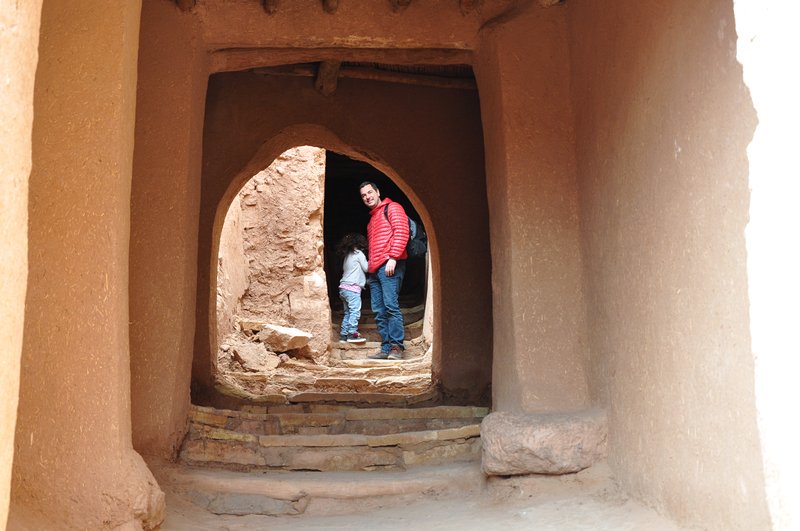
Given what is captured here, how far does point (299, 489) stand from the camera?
4043 mm

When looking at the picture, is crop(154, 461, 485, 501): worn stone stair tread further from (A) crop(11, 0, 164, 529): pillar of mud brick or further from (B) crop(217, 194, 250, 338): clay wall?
(B) crop(217, 194, 250, 338): clay wall

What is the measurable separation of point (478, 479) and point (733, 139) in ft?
6.99

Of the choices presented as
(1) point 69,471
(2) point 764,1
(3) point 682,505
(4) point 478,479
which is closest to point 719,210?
(2) point 764,1

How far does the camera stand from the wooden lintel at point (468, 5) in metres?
4.39

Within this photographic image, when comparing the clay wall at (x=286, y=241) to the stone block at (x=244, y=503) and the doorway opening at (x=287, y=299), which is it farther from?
the stone block at (x=244, y=503)

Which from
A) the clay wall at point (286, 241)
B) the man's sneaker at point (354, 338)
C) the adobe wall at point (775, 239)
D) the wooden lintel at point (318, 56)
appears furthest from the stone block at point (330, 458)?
the man's sneaker at point (354, 338)

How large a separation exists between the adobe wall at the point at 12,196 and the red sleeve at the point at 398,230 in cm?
763

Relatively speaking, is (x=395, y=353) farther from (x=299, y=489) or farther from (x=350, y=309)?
(x=299, y=489)

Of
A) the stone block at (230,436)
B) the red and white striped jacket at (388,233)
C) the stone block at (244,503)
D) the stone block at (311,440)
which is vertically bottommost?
the stone block at (244,503)

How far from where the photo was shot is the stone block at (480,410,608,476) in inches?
148

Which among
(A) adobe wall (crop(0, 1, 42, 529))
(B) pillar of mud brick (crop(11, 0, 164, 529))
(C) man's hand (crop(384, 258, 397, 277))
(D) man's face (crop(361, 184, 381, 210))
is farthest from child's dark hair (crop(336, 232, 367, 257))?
(A) adobe wall (crop(0, 1, 42, 529))

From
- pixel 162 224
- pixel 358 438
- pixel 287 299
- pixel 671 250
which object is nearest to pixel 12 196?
pixel 671 250

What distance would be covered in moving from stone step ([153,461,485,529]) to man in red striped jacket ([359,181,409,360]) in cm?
541

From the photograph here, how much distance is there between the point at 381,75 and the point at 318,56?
1301 millimetres
